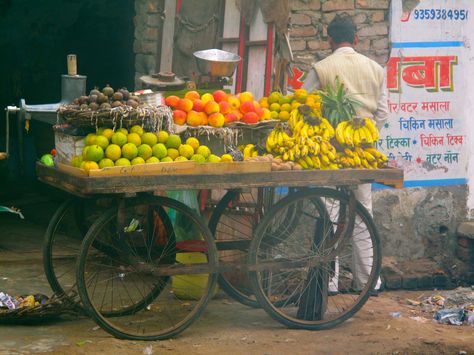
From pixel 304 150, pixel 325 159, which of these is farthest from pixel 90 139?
pixel 325 159

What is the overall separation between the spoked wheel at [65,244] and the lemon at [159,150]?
30.8 inches

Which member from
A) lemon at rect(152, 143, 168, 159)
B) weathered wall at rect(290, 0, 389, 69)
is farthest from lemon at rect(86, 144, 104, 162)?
weathered wall at rect(290, 0, 389, 69)

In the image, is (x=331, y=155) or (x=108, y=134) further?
(x=331, y=155)

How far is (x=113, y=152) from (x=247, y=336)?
5.07 feet

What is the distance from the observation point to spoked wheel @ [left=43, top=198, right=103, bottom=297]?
604 centimetres

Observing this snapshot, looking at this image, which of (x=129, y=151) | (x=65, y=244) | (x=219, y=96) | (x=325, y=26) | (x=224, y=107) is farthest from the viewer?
(x=65, y=244)

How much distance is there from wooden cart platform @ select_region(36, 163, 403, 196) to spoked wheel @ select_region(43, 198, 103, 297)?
26cm

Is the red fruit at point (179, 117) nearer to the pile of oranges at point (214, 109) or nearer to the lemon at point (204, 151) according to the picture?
the pile of oranges at point (214, 109)

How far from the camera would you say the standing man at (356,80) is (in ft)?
22.8

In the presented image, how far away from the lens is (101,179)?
5422 millimetres

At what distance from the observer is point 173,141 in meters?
5.75

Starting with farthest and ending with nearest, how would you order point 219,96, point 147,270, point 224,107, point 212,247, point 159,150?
point 219,96
point 224,107
point 212,247
point 147,270
point 159,150

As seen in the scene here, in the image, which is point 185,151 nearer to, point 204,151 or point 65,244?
point 204,151

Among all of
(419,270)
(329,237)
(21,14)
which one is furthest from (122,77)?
(329,237)
